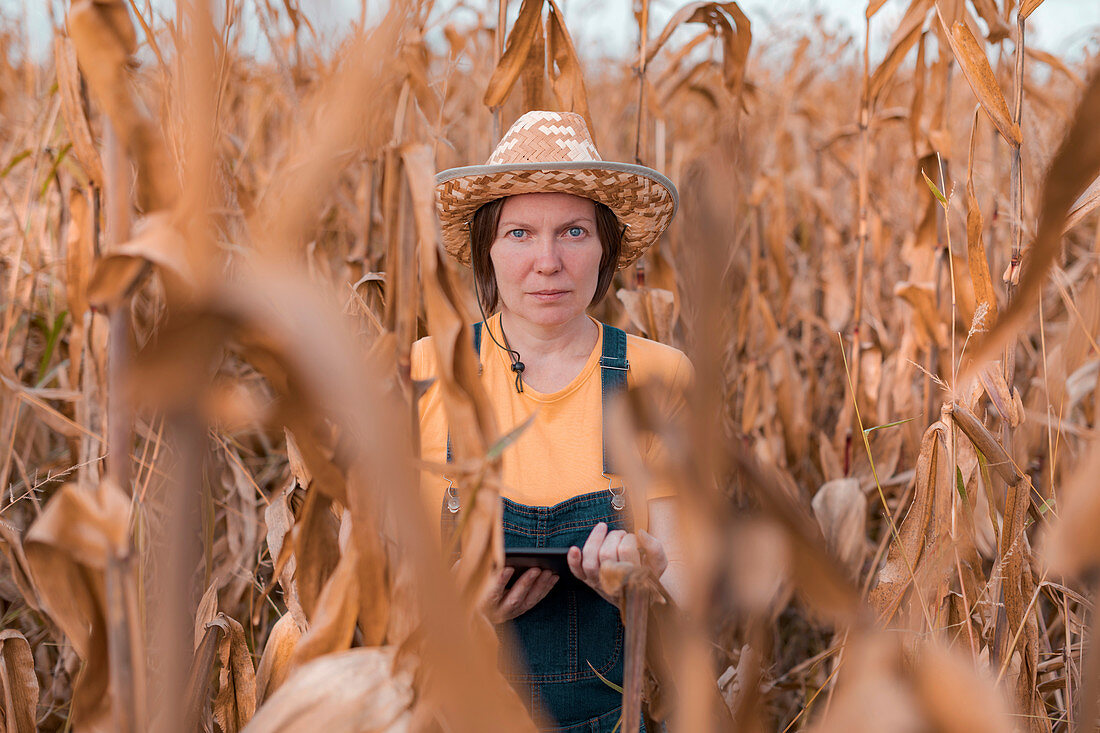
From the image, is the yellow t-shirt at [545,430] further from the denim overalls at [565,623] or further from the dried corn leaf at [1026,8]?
the dried corn leaf at [1026,8]

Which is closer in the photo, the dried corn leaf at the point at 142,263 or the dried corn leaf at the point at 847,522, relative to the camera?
the dried corn leaf at the point at 142,263

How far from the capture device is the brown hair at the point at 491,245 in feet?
3.08

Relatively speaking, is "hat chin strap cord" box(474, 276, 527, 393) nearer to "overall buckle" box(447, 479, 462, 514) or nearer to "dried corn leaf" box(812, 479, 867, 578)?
"overall buckle" box(447, 479, 462, 514)

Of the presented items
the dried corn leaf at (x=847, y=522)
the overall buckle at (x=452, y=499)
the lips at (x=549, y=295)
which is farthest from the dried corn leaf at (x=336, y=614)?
the dried corn leaf at (x=847, y=522)

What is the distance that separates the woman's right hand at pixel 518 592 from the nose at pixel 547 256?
1.09 feet

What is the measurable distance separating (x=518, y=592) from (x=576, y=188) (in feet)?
1.48

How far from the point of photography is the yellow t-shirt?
0.88 meters

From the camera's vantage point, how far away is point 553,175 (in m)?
0.85

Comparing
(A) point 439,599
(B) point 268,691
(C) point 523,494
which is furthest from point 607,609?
(A) point 439,599

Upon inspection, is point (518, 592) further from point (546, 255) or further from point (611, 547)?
point (546, 255)

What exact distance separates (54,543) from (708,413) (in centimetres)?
24

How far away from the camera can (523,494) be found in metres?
0.88

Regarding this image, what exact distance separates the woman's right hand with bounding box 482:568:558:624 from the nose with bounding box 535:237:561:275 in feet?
1.09

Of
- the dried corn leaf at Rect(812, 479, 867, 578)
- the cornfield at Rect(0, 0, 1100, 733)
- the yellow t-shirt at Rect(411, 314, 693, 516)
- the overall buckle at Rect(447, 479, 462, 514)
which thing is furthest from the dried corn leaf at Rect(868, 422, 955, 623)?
the dried corn leaf at Rect(812, 479, 867, 578)
